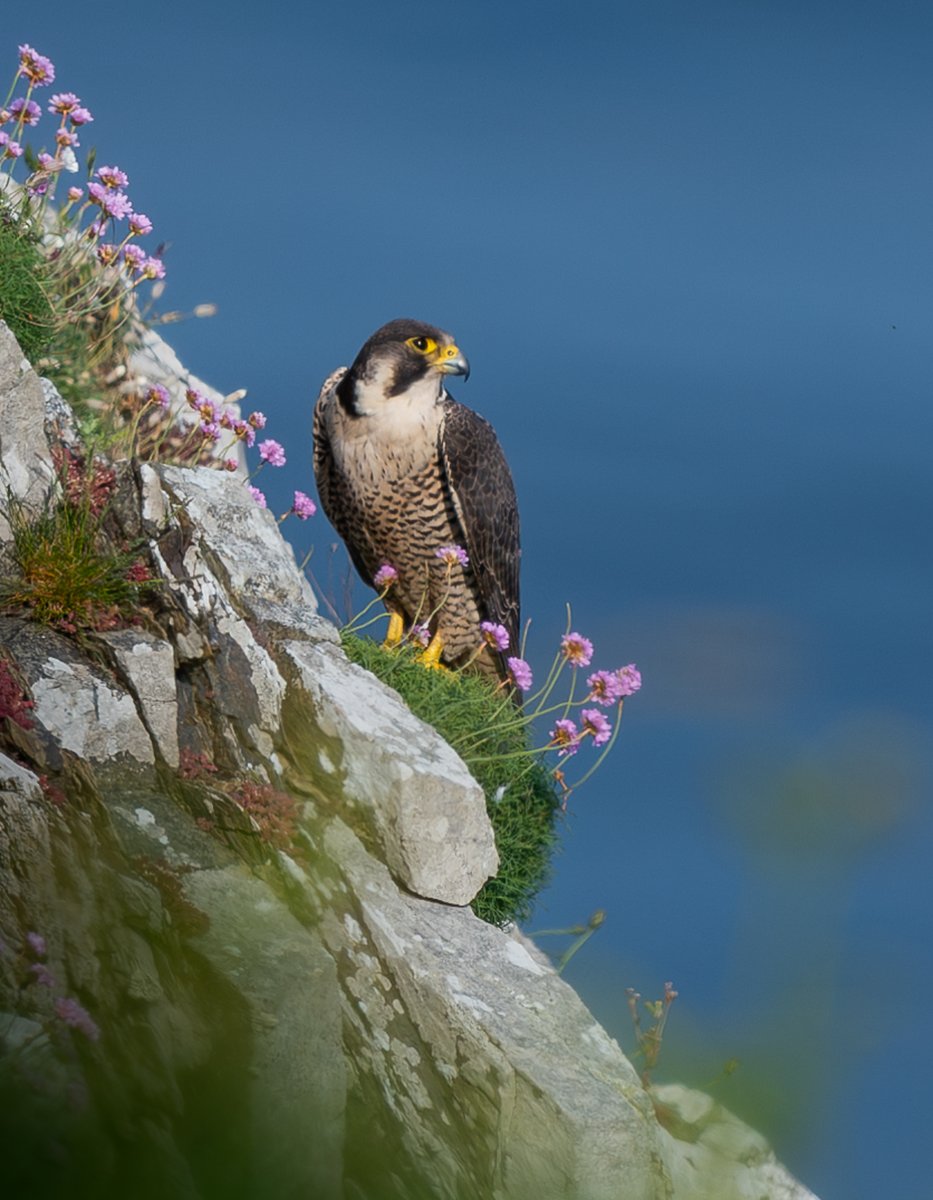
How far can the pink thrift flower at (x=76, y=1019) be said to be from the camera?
3.10 metres

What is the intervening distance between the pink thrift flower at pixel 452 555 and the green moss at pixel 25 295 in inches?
89.1

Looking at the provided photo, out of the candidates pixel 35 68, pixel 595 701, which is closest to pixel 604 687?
pixel 595 701

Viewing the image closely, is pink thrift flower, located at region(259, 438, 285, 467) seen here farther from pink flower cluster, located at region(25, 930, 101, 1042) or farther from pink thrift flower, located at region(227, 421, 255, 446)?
pink flower cluster, located at region(25, 930, 101, 1042)

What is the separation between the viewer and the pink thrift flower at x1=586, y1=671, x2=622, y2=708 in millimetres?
6449

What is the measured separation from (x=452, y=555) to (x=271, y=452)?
1095 mm

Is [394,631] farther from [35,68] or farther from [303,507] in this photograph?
[35,68]

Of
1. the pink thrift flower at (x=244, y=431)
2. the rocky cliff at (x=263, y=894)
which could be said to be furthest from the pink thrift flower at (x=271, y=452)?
the rocky cliff at (x=263, y=894)

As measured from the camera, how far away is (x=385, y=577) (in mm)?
7766

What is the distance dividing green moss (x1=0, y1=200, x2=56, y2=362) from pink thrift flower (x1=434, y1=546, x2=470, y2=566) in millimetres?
2264

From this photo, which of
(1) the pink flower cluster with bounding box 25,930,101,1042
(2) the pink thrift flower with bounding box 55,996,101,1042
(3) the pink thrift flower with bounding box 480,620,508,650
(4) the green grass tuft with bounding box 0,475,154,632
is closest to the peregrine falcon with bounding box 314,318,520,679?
(3) the pink thrift flower with bounding box 480,620,508,650

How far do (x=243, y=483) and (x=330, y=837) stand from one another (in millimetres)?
1813

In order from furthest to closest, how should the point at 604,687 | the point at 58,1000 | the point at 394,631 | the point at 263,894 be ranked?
the point at 394,631 < the point at 604,687 < the point at 263,894 < the point at 58,1000

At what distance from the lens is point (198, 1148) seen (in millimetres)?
1453

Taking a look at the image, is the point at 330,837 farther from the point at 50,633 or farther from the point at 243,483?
the point at 243,483
